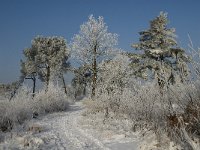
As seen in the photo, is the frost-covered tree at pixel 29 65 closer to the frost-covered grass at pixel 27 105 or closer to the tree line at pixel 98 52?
the tree line at pixel 98 52

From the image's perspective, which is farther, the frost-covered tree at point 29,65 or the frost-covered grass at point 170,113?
the frost-covered tree at point 29,65

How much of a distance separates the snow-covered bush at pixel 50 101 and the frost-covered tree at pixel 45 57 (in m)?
21.7

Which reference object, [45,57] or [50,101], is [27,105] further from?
[45,57]

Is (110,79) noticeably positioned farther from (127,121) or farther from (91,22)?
(127,121)

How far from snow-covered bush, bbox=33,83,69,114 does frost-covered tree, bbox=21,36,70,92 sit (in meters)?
21.7

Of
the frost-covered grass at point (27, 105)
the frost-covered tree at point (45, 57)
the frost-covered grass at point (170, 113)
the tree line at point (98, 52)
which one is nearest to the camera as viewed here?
the frost-covered grass at point (170, 113)

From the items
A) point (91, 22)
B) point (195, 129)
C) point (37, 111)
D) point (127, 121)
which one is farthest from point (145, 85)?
point (91, 22)

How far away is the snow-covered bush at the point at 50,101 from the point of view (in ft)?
57.2

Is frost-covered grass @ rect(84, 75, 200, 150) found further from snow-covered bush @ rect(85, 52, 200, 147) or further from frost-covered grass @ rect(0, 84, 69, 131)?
frost-covered grass @ rect(0, 84, 69, 131)

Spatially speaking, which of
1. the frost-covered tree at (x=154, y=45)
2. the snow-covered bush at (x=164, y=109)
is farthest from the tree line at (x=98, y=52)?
the snow-covered bush at (x=164, y=109)

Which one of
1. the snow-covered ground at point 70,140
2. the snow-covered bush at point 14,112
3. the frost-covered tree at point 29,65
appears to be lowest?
the snow-covered ground at point 70,140

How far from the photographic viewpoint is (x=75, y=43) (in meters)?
28.9

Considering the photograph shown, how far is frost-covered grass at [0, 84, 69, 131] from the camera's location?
1090 centimetres

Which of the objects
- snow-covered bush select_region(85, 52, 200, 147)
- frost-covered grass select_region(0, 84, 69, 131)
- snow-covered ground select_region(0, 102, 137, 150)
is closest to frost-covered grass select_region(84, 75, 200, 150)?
snow-covered bush select_region(85, 52, 200, 147)
